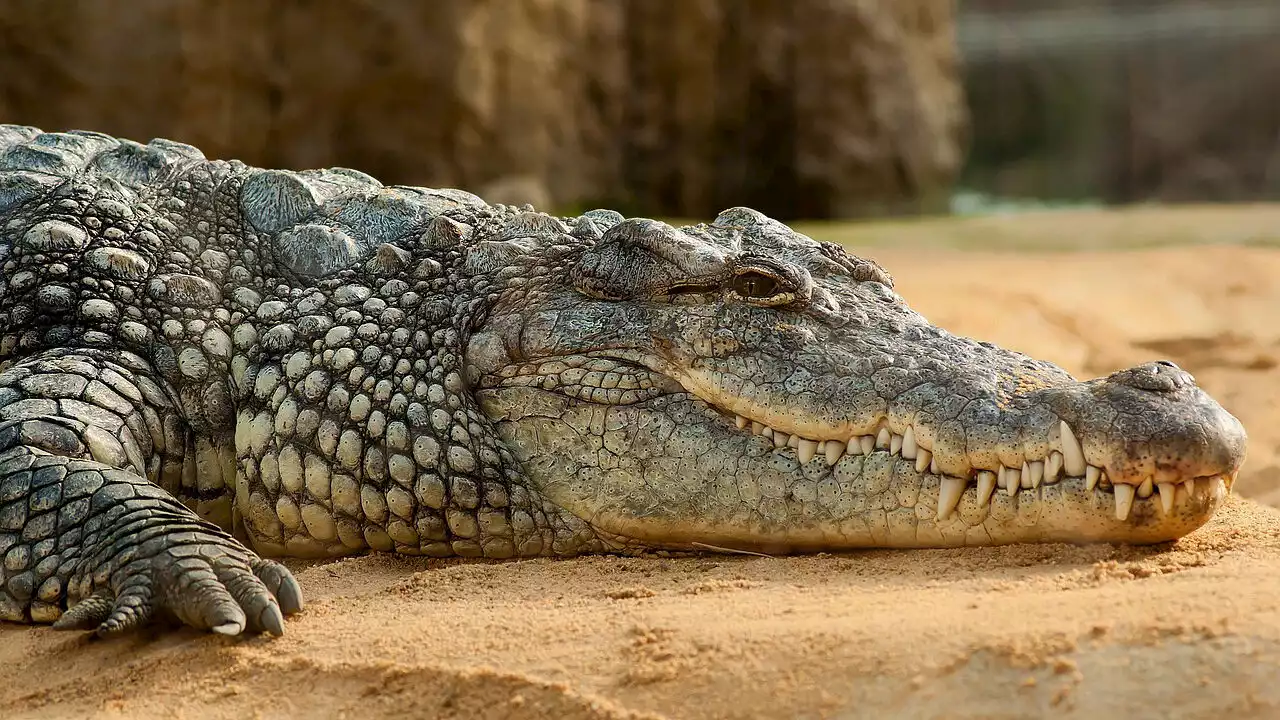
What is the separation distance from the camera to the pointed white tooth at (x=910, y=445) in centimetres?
293

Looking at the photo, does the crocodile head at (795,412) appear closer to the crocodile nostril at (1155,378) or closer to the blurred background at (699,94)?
the crocodile nostril at (1155,378)

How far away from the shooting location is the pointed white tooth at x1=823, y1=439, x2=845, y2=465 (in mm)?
3041

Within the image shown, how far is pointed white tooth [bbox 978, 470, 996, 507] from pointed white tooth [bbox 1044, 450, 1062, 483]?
0.12 m

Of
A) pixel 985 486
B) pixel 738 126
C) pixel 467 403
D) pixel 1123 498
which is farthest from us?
pixel 738 126

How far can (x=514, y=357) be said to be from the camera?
340 centimetres

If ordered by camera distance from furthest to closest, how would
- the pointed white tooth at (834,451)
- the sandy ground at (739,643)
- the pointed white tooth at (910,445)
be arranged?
the pointed white tooth at (834,451) < the pointed white tooth at (910,445) < the sandy ground at (739,643)

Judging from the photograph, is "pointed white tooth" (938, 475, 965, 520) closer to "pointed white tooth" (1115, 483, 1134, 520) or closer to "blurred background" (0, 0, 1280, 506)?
"pointed white tooth" (1115, 483, 1134, 520)

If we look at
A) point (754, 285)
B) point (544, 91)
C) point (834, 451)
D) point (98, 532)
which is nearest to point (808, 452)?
point (834, 451)

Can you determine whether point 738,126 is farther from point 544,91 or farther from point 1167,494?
point 1167,494

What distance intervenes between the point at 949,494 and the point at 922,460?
3.7 inches

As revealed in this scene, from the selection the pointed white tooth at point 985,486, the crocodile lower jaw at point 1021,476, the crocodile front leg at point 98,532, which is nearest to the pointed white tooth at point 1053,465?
the crocodile lower jaw at point 1021,476

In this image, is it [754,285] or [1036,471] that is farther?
[754,285]

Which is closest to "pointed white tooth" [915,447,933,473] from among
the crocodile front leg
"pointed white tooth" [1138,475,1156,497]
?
"pointed white tooth" [1138,475,1156,497]

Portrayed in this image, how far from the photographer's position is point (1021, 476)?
282 cm
